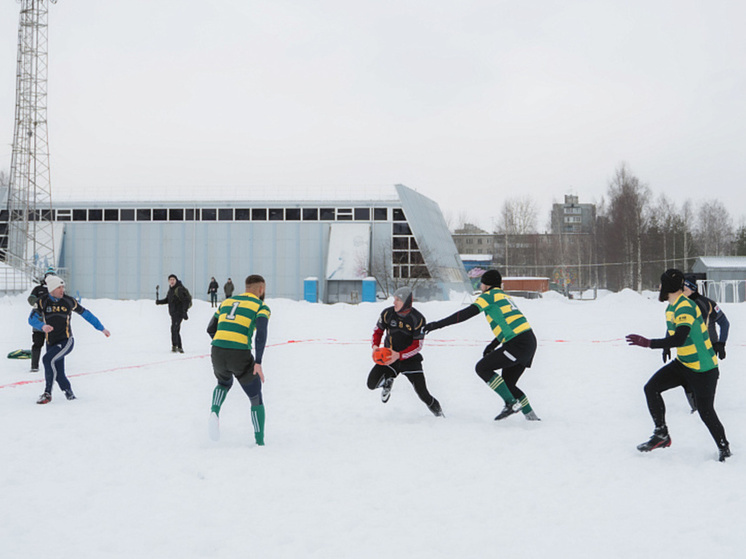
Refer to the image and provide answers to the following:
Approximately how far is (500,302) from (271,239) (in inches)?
1611

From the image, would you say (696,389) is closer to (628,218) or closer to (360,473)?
(360,473)

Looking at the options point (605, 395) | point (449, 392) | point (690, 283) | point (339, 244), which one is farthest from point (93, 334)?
point (339, 244)

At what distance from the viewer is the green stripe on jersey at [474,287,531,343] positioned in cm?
706

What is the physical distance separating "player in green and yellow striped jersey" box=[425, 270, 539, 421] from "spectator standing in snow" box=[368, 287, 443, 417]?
369 millimetres

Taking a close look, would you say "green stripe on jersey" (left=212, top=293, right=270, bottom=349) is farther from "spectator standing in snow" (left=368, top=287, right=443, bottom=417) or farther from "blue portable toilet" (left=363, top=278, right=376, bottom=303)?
"blue portable toilet" (left=363, top=278, right=376, bottom=303)

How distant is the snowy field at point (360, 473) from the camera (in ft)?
13.0

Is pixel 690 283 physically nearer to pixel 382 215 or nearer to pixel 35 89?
pixel 382 215

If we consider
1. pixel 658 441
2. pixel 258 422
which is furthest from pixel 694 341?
pixel 258 422

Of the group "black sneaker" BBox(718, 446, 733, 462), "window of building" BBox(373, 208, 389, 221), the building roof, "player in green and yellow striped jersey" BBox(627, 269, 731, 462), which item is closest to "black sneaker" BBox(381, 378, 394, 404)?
"player in green and yellow striped jersey" BBox(627, 269, 731, 462)

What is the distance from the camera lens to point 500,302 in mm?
7086

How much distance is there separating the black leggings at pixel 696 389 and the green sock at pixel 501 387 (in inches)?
65.3

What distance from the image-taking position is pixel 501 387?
23.7 feet

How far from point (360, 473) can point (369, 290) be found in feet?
119

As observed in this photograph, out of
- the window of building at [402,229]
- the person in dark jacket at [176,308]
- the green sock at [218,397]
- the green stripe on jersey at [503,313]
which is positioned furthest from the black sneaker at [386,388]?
the window of building at [402,229]
